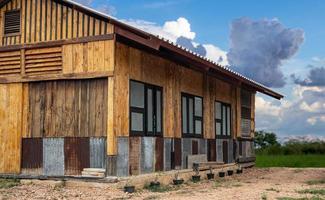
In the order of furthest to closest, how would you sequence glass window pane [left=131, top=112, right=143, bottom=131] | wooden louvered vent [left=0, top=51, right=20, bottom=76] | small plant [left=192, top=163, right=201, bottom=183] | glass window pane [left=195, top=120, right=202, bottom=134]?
1. glass window pane [left=195, top=120, right=202, bottom=134]
2. small plant [left=192, top=163, right=201, bottom=183]
3. wooden louvered vent [left=0, top=51, right=20, bottom=76]
4. glass window pane [left=131, top=112, right=143, bottom=131]

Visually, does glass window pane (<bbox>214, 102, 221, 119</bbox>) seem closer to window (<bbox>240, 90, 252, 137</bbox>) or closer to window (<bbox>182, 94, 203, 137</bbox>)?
window (<bbox>182, 94, 203, 137</bbox>)

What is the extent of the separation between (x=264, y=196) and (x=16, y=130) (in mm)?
7382

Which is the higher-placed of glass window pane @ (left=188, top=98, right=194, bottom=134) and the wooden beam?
the wooden beam

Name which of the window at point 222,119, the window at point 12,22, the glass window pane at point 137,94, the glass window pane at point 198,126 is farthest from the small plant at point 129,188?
the window at point 222,119

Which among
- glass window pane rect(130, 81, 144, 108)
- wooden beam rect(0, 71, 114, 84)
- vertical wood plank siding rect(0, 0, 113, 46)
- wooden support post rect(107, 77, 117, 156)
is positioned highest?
vertical wood plank siding rect(0, 0, 113, 46)

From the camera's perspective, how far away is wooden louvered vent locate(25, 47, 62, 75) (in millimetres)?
15082

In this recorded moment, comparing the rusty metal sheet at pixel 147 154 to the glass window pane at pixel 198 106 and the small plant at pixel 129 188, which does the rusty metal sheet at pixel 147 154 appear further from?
the glass window pane at pixel 198 106

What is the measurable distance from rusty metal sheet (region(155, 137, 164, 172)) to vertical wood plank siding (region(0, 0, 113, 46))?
152 inches

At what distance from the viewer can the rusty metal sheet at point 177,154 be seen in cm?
1720

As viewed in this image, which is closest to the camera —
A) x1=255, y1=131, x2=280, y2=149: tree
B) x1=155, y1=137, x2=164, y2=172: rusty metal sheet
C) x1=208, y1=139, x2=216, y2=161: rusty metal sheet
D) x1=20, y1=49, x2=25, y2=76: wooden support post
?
x1=20, y1=49, x2=25, y2=76: wooden support post

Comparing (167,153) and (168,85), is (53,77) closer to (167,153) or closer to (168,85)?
(168,85)

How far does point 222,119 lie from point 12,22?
31.4ft

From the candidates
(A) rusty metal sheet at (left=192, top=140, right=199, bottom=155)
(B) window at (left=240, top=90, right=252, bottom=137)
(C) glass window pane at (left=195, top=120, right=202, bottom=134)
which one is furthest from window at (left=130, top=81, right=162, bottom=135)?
(B) window at (left=240, top=90, right=252, bottom=137)

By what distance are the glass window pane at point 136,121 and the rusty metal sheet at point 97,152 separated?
40.9 inches
